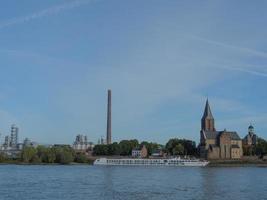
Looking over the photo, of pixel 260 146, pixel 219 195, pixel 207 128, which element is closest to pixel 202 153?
pixel 207 128

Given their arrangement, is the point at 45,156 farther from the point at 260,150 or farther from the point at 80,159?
the point at 260,150

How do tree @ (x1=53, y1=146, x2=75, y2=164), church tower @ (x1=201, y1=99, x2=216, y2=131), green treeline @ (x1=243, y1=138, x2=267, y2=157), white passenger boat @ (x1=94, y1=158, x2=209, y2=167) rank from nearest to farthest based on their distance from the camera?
white passenger boat @ (x1=94, y1=158, x2=209, y2=167)
tree @ (x1=53, y1=146, x2=75, y2=164)
green treeline @ (x1=243, y1=138, x2=267, y2=157)
church tower @ (x1=201, y1=99, x2=216, y2=131)

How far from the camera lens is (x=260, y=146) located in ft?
637

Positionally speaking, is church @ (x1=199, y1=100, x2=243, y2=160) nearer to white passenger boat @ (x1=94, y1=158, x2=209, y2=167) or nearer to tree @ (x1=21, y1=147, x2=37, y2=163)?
white passenger boat @ (x1=94, y1=158, x2=209, y2=167)

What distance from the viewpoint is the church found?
192 meters

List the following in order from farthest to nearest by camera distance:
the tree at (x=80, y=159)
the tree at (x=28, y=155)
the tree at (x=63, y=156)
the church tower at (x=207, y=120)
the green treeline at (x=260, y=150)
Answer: the church tower at (x=207, y=120) < the green treeline at (x=260, y=150) < the tree at (x=80, y=159) < the tree at (x=63, y=156) < the tree at (x=28, y=155)

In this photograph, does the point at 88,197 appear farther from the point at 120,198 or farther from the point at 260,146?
the point at 260,146

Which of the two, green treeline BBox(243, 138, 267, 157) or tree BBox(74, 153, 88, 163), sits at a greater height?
green treeline BBox(243, 138, 267, 157)

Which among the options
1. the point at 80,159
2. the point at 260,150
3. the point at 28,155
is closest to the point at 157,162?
the point at 80,159

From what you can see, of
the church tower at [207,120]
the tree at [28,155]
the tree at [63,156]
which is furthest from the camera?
the church tower at [207,120]

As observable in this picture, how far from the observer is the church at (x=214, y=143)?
192 meters

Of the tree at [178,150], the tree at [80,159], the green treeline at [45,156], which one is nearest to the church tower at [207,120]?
the tree at [178,150]

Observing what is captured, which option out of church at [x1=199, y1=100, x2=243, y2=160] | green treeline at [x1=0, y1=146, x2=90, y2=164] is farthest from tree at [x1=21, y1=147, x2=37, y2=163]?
church at [x1=199, y1=100, x2=243, y2=160]

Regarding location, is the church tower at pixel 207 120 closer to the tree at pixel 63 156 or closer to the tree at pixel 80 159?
the tree at pixel 80 159
